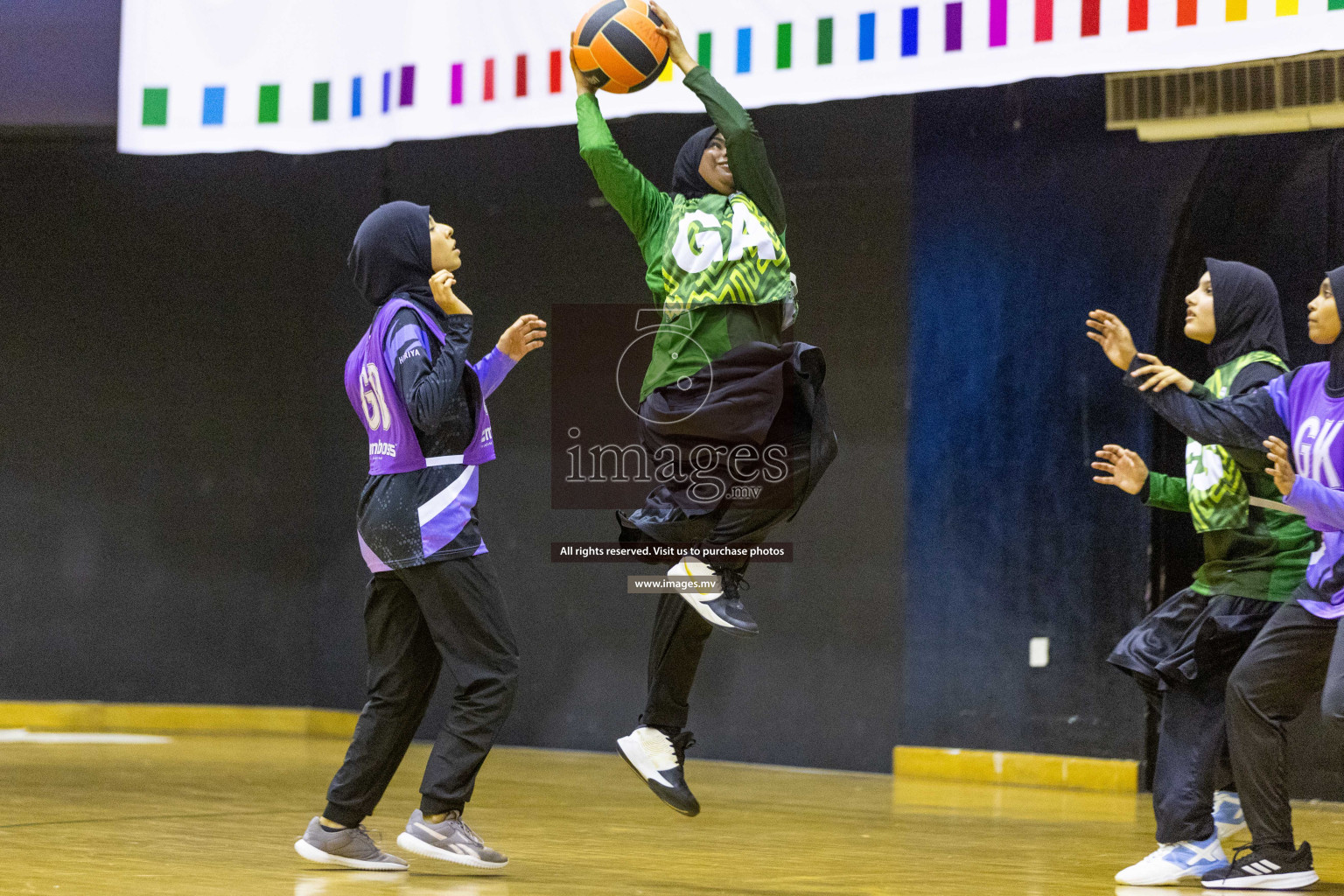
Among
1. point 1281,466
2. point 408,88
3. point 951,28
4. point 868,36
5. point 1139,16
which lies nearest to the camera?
point 1281,466

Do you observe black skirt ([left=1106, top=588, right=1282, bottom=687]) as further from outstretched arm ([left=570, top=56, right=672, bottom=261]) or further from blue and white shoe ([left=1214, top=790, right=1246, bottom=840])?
outstretched arm ([left=570, top=56, right=672, bottom=261])

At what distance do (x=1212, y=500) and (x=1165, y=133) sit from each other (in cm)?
251

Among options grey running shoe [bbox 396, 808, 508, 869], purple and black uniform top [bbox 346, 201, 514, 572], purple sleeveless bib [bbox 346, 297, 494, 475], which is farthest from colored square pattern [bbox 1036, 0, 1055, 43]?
grey running shoe [bbox 396, 808, 508, 869]

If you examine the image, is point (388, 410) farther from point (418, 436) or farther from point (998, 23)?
point (998, 23)

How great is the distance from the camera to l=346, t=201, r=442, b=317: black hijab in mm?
4332

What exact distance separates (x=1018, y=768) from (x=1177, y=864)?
235 cm

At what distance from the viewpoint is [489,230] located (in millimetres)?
8023

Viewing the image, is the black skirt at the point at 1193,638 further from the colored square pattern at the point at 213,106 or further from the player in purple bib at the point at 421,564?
the colored square pattern at the point at 213,106

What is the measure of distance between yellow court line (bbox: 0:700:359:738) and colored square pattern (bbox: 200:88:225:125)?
3.17 meters

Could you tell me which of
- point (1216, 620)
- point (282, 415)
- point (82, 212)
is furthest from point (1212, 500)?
point (82, 212)

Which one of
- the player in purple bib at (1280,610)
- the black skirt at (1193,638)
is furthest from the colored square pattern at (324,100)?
the black skirt at (1193,638)

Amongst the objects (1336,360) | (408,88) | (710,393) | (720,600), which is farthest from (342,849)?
(408,88)

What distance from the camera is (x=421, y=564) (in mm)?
A: 4094

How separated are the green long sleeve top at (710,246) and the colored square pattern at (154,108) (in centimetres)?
389
